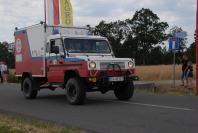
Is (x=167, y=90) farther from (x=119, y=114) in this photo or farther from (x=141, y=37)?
(x=141, y=37)

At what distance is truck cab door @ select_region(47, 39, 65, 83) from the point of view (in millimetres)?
16016

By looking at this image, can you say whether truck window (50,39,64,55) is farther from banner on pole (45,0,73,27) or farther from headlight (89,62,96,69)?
banner on pole (45,0,73,27)

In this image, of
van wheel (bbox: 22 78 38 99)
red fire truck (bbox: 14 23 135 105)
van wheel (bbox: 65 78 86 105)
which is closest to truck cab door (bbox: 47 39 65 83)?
red fire truck (bbox: 14 23 135 105)

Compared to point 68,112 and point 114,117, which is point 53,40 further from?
point 114,117

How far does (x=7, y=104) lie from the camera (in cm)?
1634

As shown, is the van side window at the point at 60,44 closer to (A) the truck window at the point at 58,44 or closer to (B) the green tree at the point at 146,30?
(A) the truck window at the point at 58,44

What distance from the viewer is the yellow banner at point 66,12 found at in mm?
25453

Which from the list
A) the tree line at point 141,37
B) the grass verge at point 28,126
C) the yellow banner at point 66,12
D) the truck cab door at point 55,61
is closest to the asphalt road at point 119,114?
the grass verge at point 28,126

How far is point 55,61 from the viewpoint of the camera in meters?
16.3

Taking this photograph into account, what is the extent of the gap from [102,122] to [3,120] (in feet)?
7.90

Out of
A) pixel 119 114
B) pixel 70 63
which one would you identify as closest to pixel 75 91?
pixel 70 63

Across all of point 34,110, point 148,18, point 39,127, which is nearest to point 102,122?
point 39,127

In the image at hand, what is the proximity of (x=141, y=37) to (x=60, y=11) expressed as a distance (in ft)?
324

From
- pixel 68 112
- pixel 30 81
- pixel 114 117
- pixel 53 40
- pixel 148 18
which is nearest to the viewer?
pixel 114 117
